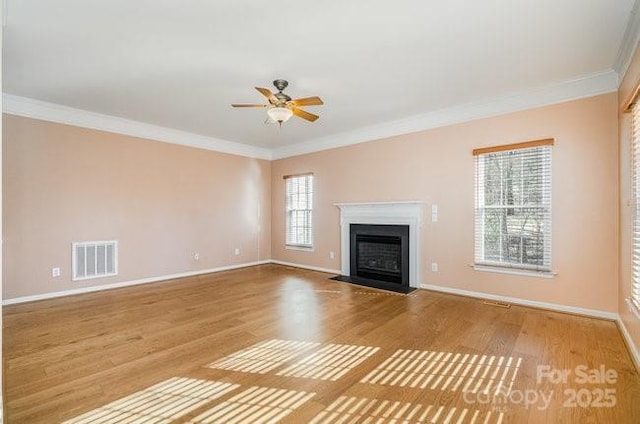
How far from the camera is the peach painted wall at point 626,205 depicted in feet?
8.96

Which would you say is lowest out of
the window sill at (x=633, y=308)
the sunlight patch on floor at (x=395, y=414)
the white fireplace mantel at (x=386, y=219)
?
the sunlight patch on floor at (x=395, y=414)

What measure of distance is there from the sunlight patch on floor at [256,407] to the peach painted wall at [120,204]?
387 centimetres

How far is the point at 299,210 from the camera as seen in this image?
22.0 feet

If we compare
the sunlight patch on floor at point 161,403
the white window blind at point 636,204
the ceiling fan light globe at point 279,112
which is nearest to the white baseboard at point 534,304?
the white window blind at point 636,204

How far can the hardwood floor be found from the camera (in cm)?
195

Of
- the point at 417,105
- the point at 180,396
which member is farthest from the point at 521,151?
the point at 180,396

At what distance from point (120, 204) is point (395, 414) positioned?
4890 mm

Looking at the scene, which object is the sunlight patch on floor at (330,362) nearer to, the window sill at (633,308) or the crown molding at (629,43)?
the window sill at (633,308)

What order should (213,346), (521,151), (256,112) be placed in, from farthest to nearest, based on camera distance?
(256,112)
(521,151)
(213,346)

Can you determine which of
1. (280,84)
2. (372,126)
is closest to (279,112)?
(280,84)

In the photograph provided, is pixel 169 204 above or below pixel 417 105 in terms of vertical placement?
below

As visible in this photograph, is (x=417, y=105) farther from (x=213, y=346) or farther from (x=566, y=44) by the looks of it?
(x=213, y=346)

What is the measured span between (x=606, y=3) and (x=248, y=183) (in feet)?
19.0

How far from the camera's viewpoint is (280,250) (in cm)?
700
